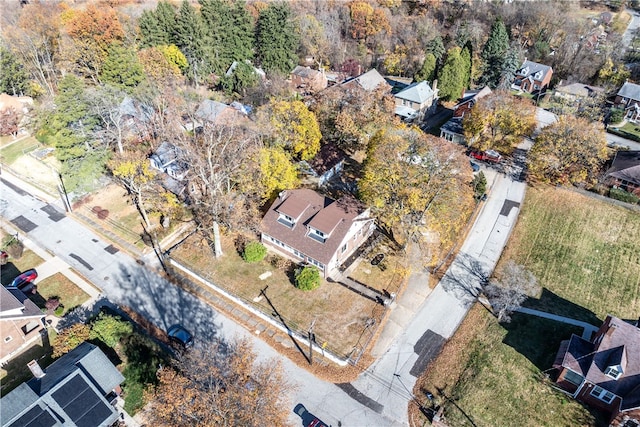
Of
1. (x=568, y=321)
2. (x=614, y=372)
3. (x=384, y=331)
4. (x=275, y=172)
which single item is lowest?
(x=568, y=321)

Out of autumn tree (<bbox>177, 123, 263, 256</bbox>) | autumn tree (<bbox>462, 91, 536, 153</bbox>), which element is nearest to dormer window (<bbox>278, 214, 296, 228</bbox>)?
autumn tree (<bbox>177, 123, 263, 256</bbox>)

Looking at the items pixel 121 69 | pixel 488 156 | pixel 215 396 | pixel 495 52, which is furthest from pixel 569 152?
pixel 121 69

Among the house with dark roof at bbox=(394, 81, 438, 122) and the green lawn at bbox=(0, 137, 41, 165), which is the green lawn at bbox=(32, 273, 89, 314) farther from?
the house with dark roof at bbox=(394, 81, 438, 122)

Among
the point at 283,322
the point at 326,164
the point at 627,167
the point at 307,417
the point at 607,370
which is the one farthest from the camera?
the point at 326,164

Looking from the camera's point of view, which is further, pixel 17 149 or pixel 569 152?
pixel 17 149

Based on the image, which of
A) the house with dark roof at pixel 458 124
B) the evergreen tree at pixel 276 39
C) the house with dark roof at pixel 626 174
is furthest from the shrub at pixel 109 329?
the house with dark roof at pixel 626 174

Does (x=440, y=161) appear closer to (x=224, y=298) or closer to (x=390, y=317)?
(x=390, y=317)

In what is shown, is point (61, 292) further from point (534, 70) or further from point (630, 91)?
point (630, 91)
